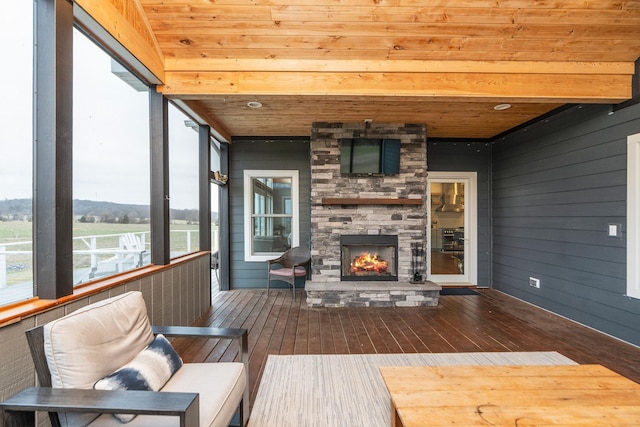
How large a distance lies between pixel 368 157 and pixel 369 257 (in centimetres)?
151

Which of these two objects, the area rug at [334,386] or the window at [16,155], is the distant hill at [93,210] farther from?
the area rug at [334,386]

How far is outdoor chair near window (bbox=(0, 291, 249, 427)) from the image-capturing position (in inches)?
43.3

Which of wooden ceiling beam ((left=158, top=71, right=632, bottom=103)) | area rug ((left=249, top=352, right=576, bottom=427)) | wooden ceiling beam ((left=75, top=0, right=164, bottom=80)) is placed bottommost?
area rug ((left=249, top=352, right=576, bottom=427))

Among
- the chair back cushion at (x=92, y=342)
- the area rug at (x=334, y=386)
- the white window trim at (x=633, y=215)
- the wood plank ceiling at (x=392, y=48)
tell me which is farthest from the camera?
the white window trim at (x=633, y=215)

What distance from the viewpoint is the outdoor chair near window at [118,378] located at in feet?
3.61

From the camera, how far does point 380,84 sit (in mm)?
3021

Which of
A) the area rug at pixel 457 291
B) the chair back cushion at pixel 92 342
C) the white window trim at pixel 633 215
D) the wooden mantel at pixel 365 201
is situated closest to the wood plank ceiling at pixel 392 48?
the white window trim at pixel 633 215

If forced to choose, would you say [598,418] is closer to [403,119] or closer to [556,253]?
[556,253]

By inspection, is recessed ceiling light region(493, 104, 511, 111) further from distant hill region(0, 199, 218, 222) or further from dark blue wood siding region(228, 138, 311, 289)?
distant hill region(0, 199, 218, 222)

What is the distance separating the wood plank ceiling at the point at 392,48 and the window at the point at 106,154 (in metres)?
0.36

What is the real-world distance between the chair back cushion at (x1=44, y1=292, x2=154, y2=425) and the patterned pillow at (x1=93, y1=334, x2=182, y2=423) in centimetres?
5

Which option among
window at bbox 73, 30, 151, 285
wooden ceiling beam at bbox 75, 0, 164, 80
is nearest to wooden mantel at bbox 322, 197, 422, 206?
window at bbox 73, 30, 151, 285

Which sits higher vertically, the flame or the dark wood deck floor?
the flame

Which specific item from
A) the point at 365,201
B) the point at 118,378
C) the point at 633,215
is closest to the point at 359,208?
the point at 365,201
